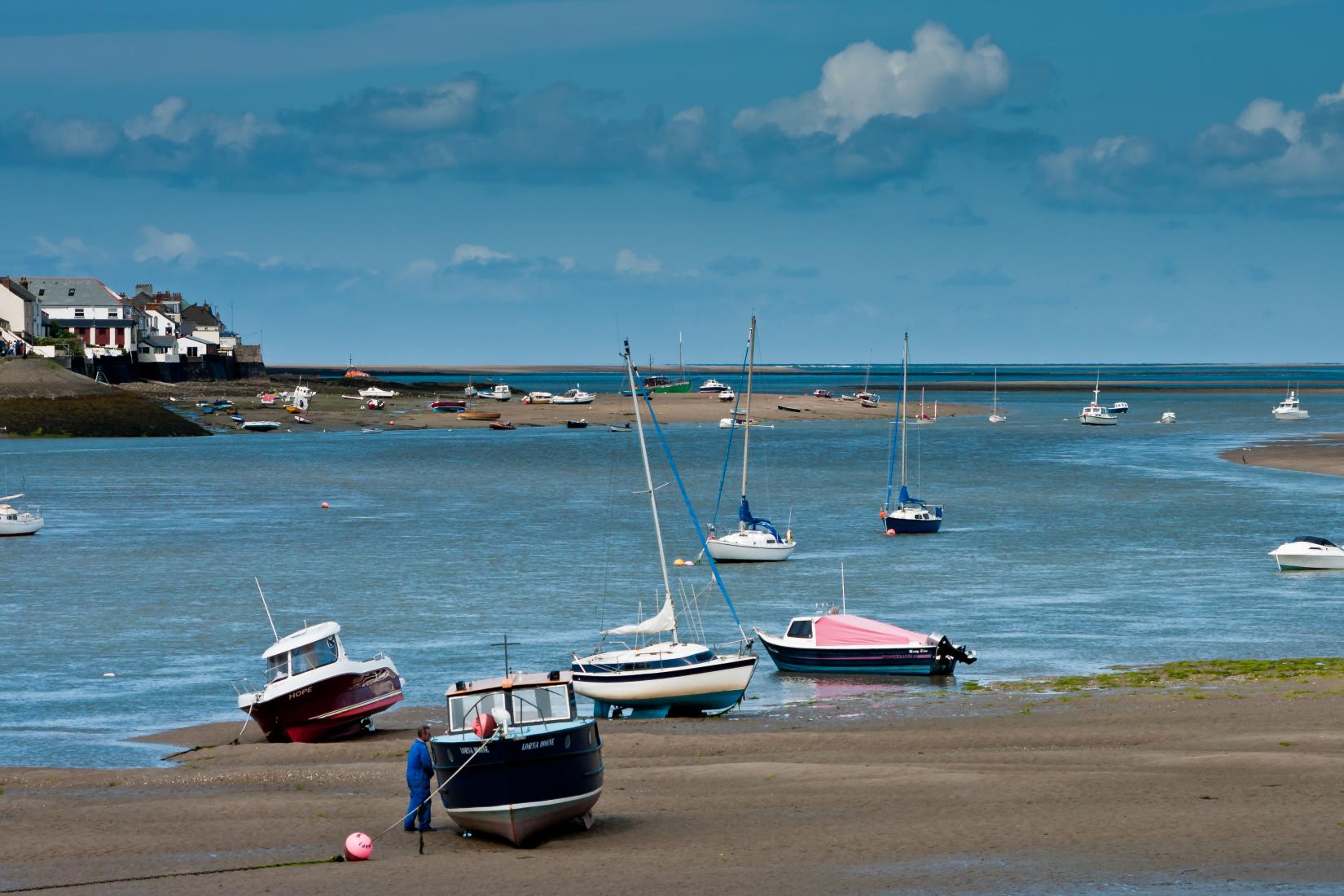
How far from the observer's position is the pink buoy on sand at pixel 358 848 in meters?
22.8

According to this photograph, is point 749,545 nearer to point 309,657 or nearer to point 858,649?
point 858,649

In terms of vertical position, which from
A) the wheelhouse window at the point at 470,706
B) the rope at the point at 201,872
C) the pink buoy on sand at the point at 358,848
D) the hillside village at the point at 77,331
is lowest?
the rope at the point at 201,872

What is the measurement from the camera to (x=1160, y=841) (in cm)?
2231

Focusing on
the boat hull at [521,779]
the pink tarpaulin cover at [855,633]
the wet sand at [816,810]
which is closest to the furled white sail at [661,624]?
the wet sand at [816,810]

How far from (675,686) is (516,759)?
12811 millimetres

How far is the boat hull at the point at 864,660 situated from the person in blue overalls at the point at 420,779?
17913 millimetres

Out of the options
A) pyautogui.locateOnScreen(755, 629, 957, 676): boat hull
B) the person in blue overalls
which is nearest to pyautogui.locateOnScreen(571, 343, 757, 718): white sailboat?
pyautogui.locateOnScreen(755, 629, 957, 676): boat hull

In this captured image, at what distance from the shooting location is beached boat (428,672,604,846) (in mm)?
22750

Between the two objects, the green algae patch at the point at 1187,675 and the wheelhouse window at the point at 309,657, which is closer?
the wheelhouse window at the point at 309,657

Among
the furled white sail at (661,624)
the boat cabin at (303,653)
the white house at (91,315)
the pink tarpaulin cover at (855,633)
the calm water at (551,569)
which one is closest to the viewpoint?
the boat cabin at (303,653)

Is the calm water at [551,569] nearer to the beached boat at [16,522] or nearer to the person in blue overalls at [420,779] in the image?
the beached boat at [16,522]

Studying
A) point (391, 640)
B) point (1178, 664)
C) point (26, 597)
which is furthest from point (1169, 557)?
point (26, 597)

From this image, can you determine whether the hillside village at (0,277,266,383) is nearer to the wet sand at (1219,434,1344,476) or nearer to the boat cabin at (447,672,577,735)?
the wet sand at (1219,434,1344,476)

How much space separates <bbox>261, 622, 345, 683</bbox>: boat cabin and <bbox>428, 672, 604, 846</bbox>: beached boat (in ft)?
34.7
